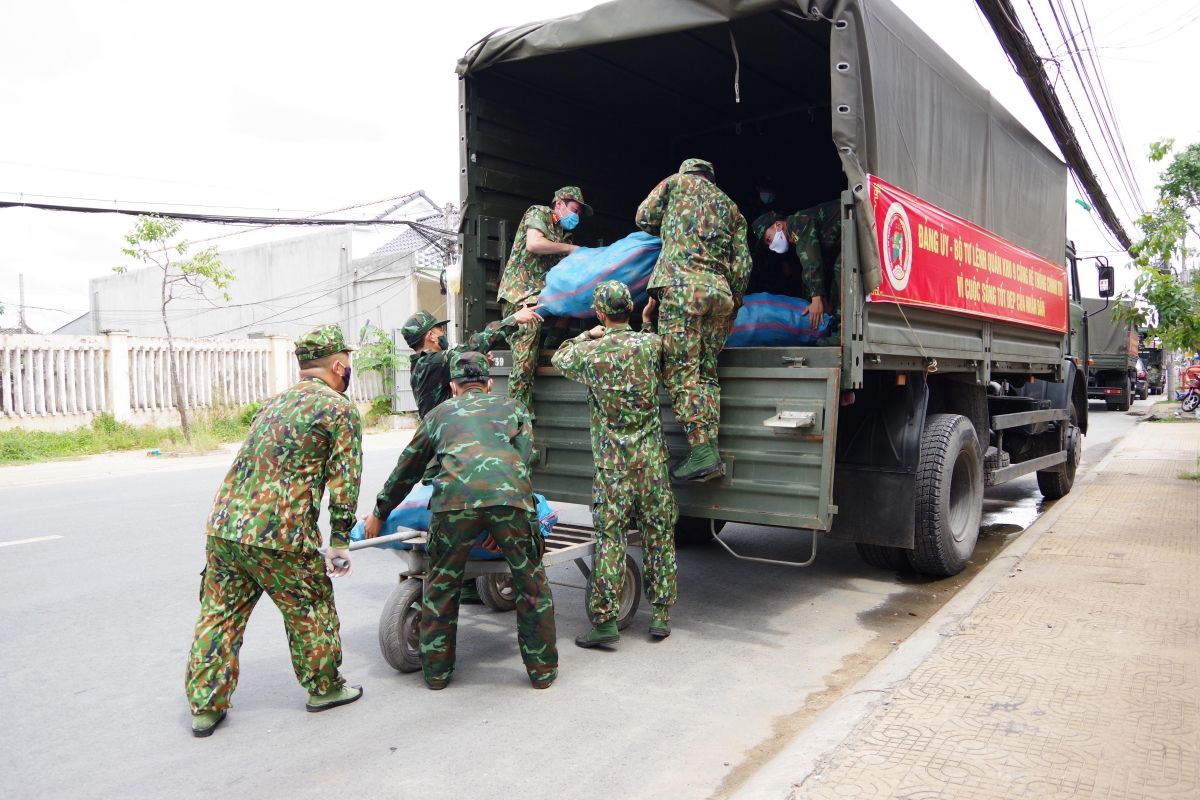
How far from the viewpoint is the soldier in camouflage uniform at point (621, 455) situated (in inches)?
166

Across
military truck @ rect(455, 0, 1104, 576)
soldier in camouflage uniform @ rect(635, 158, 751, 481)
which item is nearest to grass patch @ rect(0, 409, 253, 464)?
military truck @ rect(455, 0, 1104, 576)

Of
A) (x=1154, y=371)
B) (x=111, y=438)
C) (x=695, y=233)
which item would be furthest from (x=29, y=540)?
(x=1154, y=371)

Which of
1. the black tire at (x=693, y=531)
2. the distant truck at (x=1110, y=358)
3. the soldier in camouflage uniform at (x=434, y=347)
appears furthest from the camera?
the distant truck at (x=1110, y=358)

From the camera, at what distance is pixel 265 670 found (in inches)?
160

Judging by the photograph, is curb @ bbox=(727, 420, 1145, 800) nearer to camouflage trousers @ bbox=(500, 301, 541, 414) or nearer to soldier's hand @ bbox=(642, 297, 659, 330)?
soldier's hand @ bbox=(642, 297, 659, 330)

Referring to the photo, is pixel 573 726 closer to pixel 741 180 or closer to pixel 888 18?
pixel 888 18

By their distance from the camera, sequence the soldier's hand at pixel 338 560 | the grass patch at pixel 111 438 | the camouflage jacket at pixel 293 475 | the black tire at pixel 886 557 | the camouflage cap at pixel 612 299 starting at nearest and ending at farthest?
the camouflage jacket at pixel 293 475 → the soldier's hand at pixel 338 560 → the camouflage cap at pixel 612 299 → the black tire at pixel 886 557 → the grass patch at pixel 111 438

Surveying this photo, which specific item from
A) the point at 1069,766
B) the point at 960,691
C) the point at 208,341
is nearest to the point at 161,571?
the point at 960,691

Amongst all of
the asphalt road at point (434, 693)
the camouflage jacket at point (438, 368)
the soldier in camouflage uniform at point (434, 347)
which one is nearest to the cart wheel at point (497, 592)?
the asphalt road at point (434, 693)

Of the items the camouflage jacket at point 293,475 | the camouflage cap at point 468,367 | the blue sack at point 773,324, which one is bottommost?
the camouflage jacket at point 293,475

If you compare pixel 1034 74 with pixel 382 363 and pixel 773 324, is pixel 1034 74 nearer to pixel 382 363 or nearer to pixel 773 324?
pixel 773 324

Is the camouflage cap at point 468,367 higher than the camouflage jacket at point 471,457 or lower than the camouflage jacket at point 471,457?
higher

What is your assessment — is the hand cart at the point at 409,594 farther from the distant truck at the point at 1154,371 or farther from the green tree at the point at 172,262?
the distant truck at the point at 1154,371

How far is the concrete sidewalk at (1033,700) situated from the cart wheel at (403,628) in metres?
1.78
